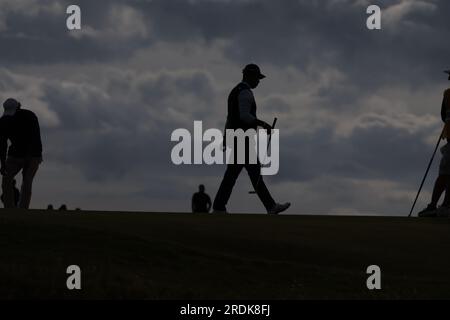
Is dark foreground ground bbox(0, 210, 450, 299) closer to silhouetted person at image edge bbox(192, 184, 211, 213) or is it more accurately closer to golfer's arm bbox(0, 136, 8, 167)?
golfer's arm bbox(0, 136, 8, 167)

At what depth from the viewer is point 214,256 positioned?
1227 centimetres

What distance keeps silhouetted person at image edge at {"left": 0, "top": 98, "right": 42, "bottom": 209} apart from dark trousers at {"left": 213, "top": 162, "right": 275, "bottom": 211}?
11.2ft

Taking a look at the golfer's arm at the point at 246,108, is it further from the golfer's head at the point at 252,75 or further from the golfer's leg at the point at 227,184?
the golfer's leg at the point at 227,184

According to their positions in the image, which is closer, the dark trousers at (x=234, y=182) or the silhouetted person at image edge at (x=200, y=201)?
the dark trousers at (x=234, y=182)

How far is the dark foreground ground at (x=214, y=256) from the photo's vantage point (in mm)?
10531

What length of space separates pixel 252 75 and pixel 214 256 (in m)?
5.42

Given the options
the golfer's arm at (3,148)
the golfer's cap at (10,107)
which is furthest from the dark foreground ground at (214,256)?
the golfer's cap at (10,107)

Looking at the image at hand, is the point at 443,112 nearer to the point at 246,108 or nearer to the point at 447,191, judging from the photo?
the point at 447,191

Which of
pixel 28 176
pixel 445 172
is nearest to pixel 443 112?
pixel 445 172

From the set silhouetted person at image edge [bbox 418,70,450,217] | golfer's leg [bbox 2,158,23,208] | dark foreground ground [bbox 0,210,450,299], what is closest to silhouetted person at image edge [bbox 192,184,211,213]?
golfer's leg [bbox 2,158,23,208]

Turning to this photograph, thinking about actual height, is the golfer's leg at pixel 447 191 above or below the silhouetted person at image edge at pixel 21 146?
below

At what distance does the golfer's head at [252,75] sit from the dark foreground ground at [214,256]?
2.34m

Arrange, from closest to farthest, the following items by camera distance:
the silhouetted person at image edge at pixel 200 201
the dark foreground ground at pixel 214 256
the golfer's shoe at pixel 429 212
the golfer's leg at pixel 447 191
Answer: the dark foreground ground at pixel 214 256, the golfer's leg at pixel 447 191, the golfer's shoe at pixel 429 212, the silhouetted person at image edge at pixel 200 201

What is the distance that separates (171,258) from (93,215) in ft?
13.0
